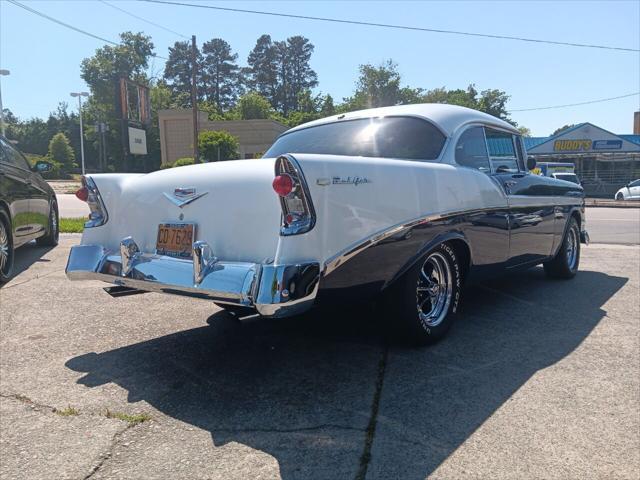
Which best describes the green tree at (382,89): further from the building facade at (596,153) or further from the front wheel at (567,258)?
the front wheel at (567,258)

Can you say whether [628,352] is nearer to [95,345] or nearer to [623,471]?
[623,471]

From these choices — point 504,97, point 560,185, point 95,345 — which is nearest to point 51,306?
point 95,345

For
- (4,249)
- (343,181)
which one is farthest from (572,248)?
(4,249)

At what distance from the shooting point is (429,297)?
13.5ft

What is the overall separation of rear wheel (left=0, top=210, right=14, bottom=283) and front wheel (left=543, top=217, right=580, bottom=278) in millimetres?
6112

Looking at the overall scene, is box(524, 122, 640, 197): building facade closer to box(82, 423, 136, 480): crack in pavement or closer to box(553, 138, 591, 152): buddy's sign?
box(553, 138, 591, 152): buddy's sign

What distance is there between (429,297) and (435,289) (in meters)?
0.08

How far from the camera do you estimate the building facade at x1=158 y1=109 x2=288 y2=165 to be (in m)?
43.6

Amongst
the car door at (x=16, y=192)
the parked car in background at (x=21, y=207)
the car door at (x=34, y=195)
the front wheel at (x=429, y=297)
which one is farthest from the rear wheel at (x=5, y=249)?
the front wheel at (x=429, y=297)

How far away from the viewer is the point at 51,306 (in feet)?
17.4

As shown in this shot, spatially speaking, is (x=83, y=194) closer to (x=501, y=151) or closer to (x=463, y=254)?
(x=463, y=254)

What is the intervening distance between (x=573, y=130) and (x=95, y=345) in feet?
125

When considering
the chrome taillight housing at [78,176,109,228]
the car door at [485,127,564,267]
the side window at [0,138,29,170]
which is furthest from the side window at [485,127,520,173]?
the side window at [0,138,29,170]

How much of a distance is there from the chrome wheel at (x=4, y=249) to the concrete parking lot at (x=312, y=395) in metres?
1.14
